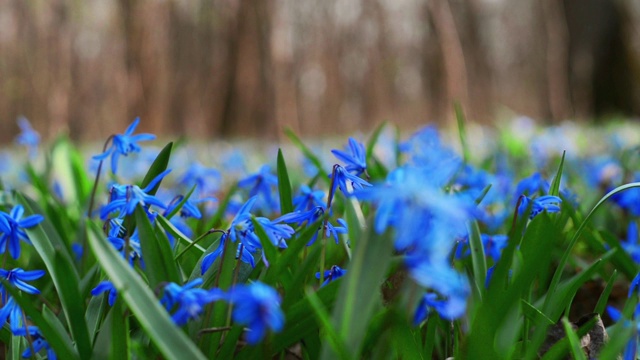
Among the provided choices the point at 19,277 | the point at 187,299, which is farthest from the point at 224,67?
the point at 187,299

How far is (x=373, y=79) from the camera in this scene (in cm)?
966

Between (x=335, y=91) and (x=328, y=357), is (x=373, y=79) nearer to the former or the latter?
(x=335, y=91)

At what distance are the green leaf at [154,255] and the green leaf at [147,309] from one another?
0.21m

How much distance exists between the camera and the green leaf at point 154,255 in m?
1.17

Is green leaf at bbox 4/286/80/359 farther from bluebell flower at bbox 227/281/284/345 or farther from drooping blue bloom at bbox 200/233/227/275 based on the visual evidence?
bluebell flower at bbox 227/281/284/345

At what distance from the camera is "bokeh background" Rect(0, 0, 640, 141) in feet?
29.9

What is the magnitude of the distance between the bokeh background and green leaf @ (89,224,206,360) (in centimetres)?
797

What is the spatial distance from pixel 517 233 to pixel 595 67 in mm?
12267

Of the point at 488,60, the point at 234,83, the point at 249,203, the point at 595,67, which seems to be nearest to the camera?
the point at 249,203

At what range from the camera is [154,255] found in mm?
1199

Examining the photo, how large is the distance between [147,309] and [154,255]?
11.4 inches

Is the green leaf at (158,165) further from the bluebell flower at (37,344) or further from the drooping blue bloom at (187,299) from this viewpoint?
the drooping blue bloom at (187,299)

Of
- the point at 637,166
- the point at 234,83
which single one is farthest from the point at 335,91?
the point at 637,166

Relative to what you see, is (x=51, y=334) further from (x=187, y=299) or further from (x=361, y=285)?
(x=361, y=285)
